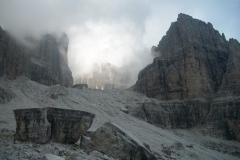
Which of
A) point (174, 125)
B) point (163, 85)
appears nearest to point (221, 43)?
point (163, 85)

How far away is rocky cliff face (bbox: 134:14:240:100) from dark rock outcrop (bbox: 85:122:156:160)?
56271 millimetres

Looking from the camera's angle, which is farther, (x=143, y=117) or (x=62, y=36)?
(x=62, y=36)

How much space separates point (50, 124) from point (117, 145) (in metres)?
4.85

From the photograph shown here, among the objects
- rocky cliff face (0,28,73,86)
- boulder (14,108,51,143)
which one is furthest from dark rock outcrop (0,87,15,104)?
boulder (14,108,51,143)

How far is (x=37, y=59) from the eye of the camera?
70688mm

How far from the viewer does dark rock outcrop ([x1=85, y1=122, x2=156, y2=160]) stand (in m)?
12.5

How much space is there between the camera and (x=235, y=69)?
65812 millimetres

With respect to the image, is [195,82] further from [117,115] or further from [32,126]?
[32,126]

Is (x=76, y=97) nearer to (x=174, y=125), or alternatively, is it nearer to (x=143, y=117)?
(x=143, y=117)

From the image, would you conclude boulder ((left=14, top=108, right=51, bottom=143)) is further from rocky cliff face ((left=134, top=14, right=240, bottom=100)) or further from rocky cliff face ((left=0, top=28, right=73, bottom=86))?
rocky cliff face ((left=134, top=14, right=240, bottom=100))

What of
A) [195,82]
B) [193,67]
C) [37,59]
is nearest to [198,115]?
[195,82]

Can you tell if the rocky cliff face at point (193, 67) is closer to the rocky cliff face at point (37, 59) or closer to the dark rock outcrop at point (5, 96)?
the rocky cliff face at point (37, 59)

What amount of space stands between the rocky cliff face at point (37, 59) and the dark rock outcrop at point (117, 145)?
4011 cm

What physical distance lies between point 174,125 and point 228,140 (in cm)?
1356
